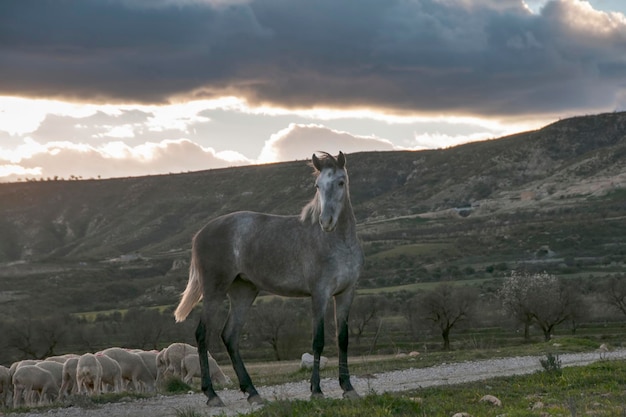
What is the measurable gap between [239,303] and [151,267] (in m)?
132

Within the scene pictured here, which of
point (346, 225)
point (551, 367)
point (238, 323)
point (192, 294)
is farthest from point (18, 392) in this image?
point (551, 367)

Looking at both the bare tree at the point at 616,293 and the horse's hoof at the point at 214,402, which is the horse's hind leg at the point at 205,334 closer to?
the horse's hoof at the point at 214,402

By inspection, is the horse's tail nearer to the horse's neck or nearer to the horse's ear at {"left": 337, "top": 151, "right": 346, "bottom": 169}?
the horse's neck

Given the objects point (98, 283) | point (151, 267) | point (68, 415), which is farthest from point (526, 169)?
point (68, 415)

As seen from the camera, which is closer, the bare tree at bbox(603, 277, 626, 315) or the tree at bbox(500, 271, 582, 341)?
the tree at bbox(500, 271, 582, 341)

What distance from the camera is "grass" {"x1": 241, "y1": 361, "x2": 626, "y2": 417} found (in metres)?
11.9

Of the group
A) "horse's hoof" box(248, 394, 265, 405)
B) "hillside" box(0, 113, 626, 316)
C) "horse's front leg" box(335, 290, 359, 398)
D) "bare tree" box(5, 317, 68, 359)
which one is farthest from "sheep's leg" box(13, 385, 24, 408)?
"hillside" box(0, 113, 626, 316)

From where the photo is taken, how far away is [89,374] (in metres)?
23.8

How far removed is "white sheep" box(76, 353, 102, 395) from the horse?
7668mm

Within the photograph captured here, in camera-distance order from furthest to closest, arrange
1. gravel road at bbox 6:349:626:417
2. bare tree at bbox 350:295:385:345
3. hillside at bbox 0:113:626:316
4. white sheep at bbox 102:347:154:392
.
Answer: hillside at bbox 0:113:626:316 → bare tree at bbox 350:295:385:345 → white sheep at bbox 102:347:154:392 → gravel road at bbox 6:349:626:417

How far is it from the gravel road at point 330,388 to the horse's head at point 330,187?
2.76 meters

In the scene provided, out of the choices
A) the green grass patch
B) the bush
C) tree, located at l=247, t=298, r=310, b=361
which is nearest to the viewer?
the bush

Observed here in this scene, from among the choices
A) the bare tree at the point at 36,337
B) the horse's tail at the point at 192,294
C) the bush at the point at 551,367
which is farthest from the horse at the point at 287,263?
the bare tree at the point at 36,337

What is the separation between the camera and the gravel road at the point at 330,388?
15969mm
